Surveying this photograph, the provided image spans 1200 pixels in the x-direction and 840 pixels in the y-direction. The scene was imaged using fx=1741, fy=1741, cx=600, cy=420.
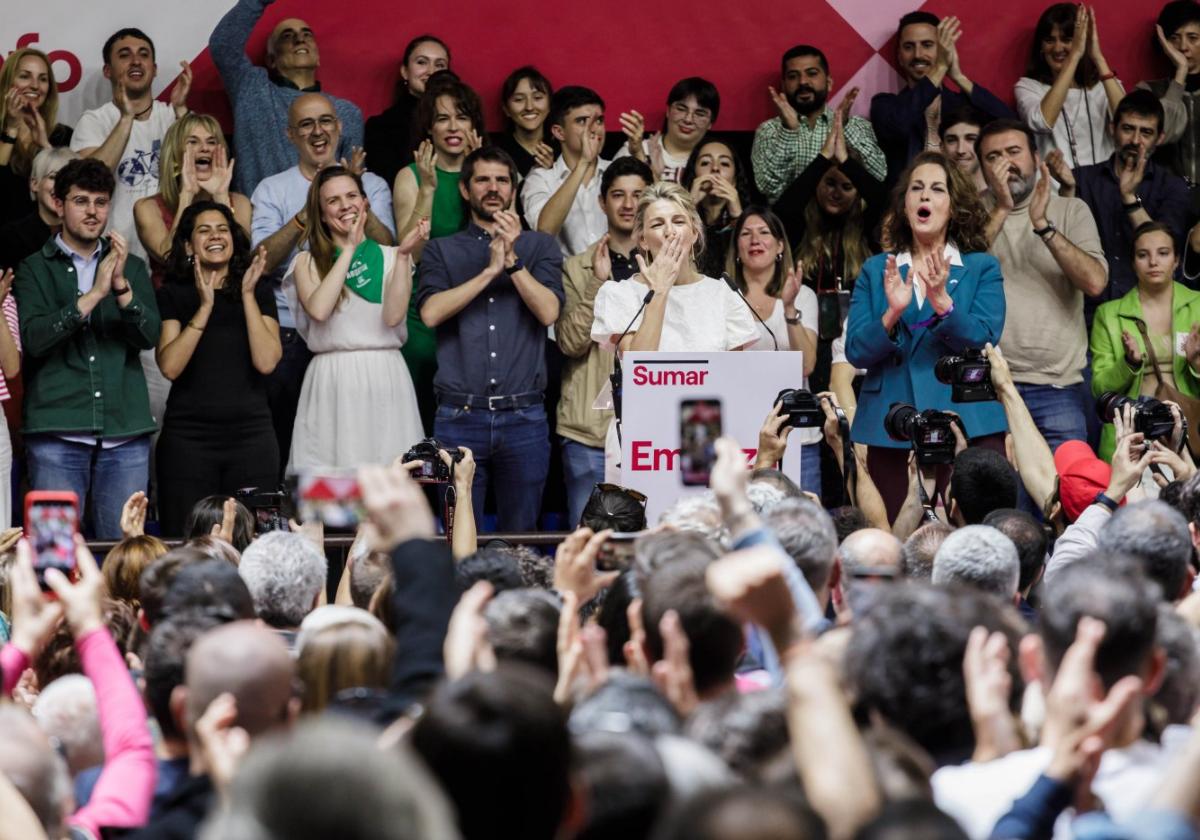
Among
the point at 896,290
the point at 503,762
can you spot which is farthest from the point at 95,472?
the point at 503,762

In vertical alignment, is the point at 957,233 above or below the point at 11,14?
below

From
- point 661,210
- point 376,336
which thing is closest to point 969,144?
point 661,210

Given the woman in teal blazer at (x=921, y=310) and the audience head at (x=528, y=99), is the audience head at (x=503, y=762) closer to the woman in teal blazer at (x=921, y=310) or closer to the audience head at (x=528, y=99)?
the woman in teal blazer at (x=921, y=310)

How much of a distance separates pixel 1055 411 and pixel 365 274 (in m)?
2.78

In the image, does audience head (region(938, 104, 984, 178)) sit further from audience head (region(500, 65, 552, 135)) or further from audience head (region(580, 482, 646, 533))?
audience head (region(580, 482, 646, 533))

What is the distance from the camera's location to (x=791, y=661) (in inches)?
85.9

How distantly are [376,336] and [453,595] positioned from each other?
13.7 feet

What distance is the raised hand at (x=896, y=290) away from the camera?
563 centimetres

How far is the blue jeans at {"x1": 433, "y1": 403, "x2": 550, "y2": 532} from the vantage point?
257 inches

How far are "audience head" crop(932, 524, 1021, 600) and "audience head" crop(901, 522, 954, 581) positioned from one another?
0.41 meters

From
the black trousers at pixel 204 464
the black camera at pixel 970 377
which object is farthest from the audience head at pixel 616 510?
the black trousers at pixel 204 464

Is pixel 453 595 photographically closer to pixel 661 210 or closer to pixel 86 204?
pixel 661 210

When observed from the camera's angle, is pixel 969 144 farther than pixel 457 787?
Yes

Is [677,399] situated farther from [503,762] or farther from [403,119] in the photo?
[503,762]
